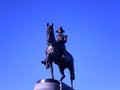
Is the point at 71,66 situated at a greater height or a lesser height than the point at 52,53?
greater

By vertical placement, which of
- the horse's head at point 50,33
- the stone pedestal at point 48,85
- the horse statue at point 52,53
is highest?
the horse's head at point 50,33

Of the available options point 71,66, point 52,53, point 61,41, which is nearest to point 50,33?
point 52,53

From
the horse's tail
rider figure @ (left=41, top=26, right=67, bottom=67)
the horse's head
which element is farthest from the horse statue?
the horse's tail

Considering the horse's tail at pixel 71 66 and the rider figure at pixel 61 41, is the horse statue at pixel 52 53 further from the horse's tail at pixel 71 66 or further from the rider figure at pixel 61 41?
the horse's tail at pixel 71 66

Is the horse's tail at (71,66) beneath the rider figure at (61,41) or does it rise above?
beneath

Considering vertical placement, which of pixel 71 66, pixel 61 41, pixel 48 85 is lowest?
pixel 48 85

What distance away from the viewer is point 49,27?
23844 mm

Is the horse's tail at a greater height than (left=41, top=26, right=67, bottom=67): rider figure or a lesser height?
lesser

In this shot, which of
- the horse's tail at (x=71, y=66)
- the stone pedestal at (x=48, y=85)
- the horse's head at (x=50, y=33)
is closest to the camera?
the stone pedestal at (x=48, y=85)

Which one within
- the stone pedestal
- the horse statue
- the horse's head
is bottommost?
the stone pedestal

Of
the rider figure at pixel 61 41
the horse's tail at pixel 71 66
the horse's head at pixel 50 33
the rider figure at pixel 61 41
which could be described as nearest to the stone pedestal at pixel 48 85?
the rider figure at pixel 61 41

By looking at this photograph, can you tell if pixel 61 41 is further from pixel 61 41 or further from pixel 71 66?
pixel 71 66

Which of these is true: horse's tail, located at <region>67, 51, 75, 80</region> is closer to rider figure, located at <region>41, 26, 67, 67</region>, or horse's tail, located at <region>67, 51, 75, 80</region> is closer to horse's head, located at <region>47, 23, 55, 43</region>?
rider figure, located at <region>41, 26, 67, 67</region>

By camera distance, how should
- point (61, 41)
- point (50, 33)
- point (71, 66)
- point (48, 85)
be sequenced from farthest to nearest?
point (71, 66)
point (61, 41)
point (50, 33)
point (48, 85)
